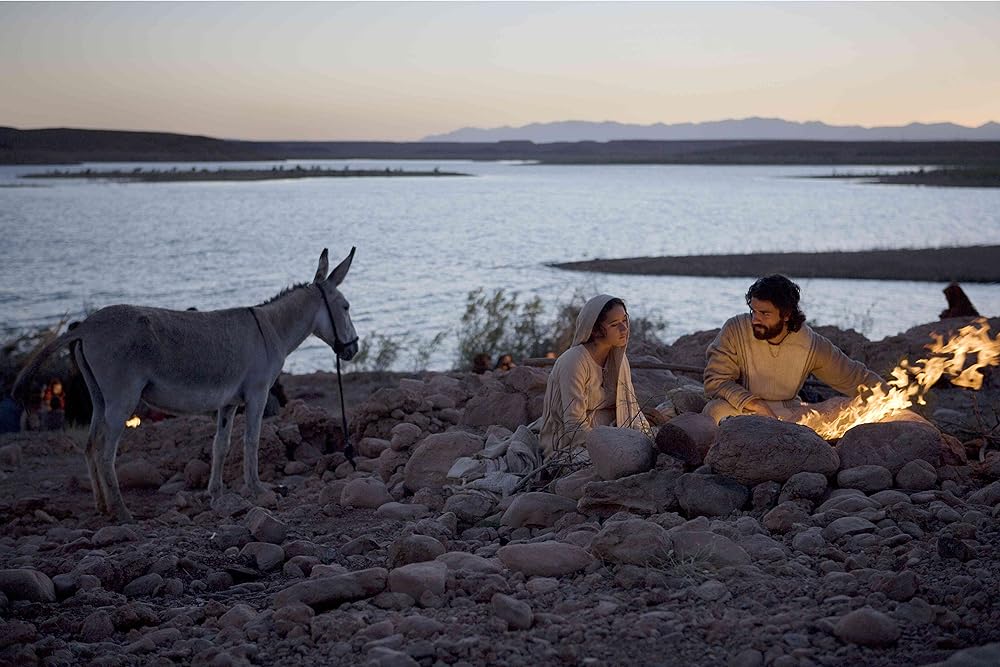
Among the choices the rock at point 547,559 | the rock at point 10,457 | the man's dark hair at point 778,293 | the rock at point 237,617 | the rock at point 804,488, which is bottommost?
the rock at point 10,457

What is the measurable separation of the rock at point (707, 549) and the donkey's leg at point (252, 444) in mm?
4577

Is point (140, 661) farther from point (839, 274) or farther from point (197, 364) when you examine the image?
point (839, 274)

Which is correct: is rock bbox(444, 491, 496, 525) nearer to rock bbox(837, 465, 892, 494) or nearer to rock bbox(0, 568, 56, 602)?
rock bbox(837, 465, 892, 494)

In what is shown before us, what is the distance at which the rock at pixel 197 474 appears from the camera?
1032cm

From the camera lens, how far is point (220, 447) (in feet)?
31.0

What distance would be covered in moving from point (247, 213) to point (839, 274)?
39.2 metres

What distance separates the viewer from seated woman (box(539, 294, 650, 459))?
26.6 feet

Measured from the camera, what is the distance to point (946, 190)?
78.4 metres

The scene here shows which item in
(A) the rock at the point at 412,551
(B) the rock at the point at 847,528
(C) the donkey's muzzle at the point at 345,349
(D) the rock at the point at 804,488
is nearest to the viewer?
(B) the rock at the point at 847,528

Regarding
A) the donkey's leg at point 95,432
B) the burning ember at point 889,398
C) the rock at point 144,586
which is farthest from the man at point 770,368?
the donkey's leg at point 95,432

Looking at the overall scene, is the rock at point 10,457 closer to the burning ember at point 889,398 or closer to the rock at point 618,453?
the rock at point 618,453

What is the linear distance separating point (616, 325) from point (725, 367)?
2.80 feet

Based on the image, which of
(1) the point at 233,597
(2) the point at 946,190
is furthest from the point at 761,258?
(2) the point at 946,190

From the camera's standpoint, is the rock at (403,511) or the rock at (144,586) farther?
the rock at (403,511)
